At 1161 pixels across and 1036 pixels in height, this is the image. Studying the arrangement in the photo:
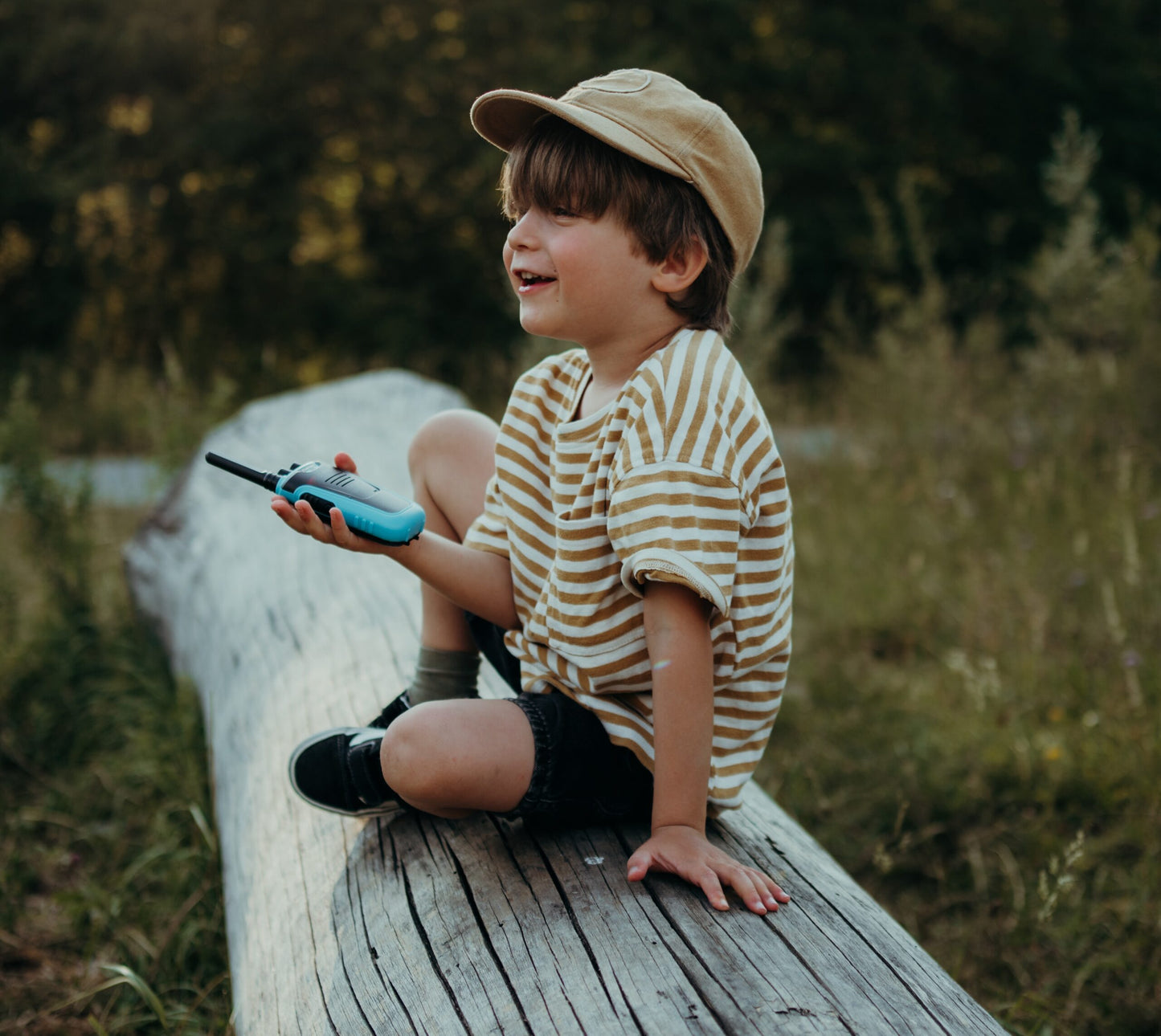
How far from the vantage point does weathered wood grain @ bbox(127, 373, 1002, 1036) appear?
4.05 ft

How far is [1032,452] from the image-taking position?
14.9ft

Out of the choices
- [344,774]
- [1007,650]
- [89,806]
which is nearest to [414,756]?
[344,774]

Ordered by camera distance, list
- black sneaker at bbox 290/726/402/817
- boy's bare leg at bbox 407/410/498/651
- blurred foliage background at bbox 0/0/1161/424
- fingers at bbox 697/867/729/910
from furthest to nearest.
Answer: blurred foliage background at bbox 0/0/1161/424
boy's bare leg at bbox 407/410/498/651
black sneaker at bbox 290/726/402/817
fingers at bbox 697/867/729/910

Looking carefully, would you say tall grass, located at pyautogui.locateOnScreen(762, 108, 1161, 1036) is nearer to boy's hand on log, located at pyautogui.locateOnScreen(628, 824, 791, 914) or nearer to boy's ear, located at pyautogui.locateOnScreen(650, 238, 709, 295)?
boy's hand on log, located at pyautogui.locateOnScreen(628, 824, 791, 914)

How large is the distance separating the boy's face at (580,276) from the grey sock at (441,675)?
0.67m

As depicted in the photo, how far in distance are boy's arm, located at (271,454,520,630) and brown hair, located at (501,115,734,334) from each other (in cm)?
50

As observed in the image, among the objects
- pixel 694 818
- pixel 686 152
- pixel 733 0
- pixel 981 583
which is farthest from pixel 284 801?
pixel 733 0

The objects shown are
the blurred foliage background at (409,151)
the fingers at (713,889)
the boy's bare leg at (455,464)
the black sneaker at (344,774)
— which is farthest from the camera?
the blurred foliage background at (409,151)

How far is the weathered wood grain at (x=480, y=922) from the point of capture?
1.23 meters

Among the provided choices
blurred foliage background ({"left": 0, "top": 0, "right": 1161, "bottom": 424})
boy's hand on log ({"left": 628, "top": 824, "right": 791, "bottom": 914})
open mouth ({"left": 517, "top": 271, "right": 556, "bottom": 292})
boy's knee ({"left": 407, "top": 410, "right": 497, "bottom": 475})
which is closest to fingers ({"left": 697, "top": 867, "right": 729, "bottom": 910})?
boy's hand on log ({"left": 628, "top": 824, "right": 791, "bottom": 914})

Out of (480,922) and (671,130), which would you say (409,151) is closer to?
(671,130)

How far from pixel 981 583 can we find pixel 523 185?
2332 mm

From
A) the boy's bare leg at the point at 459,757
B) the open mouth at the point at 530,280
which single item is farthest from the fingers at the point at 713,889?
the open mouth at the point at 530,280

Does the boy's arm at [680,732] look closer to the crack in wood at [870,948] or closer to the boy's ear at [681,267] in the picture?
the crack in wood at [870,948]
